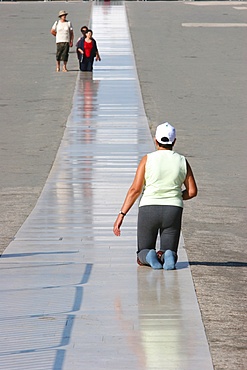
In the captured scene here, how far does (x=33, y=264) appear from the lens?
10.5 m

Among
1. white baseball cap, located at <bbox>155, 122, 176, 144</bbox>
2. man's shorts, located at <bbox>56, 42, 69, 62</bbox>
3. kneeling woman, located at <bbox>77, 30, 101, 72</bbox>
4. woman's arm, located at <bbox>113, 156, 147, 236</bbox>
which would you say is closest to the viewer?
white baseball cap, located at <bbox>155, 122, 176, 144</bbox>

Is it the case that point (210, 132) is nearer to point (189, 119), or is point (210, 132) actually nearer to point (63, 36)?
point (189, 119)

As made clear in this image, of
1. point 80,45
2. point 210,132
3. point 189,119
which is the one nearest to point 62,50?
point 80,45

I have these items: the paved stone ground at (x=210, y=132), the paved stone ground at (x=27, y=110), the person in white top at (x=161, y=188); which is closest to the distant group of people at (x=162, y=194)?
the person in white top at (x=161, y=188)

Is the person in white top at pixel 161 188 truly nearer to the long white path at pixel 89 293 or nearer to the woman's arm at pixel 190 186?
the woman's arm at pixel 190 186

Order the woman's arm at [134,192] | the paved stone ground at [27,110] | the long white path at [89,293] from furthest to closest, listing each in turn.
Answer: the paved stone ground at [27,110]
the woman's arm at [134,192]
the long white path at [89,293]

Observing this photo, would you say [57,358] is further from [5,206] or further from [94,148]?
[94,148]

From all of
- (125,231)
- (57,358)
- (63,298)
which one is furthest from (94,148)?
(57,358)

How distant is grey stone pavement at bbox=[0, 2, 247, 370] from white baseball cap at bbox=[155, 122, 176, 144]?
1352 millimetres

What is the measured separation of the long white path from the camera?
733cm

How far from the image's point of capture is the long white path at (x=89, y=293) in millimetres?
7332

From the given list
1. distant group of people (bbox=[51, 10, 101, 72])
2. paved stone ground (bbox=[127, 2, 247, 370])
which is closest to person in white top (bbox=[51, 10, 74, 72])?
distant group of people (bbox=[51, 10, 101, 72])

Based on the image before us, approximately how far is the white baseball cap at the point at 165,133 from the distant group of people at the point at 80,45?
21235mm

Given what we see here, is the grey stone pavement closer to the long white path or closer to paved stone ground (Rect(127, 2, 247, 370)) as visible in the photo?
paved stone ground (Rect(127, 2, 247, 370))
